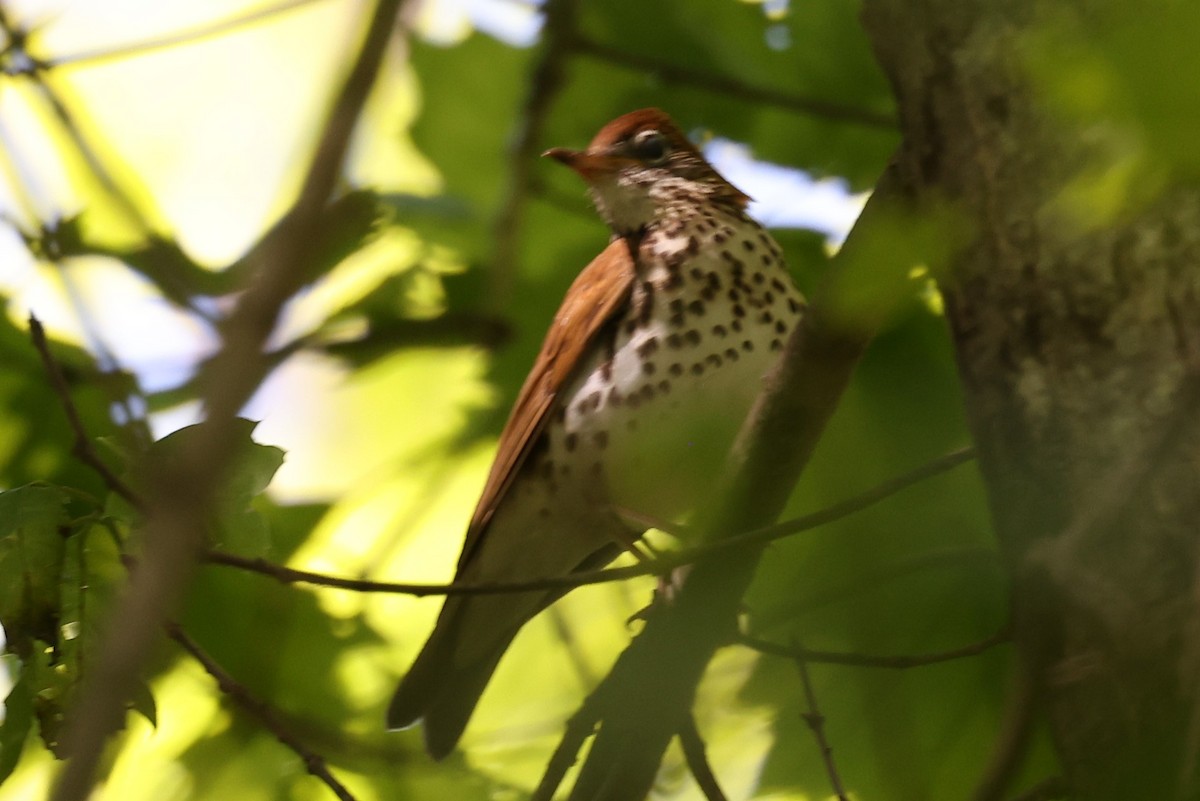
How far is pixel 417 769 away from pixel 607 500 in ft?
2.84

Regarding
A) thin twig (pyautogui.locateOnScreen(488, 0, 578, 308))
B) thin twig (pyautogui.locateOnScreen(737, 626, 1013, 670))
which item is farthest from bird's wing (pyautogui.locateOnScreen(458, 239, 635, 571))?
thin twig (pyautogui.locateOnScreen(737, 626, 1013, 670))

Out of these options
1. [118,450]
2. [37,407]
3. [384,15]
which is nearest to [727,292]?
[118,450]

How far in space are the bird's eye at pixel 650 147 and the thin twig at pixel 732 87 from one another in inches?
10.0

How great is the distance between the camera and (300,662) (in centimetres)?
368

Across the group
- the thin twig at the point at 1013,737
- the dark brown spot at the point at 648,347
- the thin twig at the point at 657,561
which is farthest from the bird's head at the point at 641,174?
the thin twig at the point at 1013,737

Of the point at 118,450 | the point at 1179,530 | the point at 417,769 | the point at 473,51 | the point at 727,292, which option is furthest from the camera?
the point at 473,51

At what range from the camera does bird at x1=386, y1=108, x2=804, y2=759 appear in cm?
309

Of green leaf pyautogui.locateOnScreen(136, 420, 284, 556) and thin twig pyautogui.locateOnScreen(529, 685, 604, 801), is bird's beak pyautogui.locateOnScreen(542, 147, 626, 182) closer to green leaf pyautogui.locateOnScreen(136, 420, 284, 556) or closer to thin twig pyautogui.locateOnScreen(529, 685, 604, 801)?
thin twig pyautogui.locateOnScreen(529, 685, 604, 801)

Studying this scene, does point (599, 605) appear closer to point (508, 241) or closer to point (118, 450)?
point (508, 241)

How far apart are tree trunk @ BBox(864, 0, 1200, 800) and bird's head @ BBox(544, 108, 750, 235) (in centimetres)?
152

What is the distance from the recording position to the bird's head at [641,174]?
3576mm

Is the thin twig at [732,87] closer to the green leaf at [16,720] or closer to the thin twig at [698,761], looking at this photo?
the thin twig at [698,761]

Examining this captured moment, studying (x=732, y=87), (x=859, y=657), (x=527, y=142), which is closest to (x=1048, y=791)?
(x=859, y=657)

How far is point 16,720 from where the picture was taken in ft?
6.97
